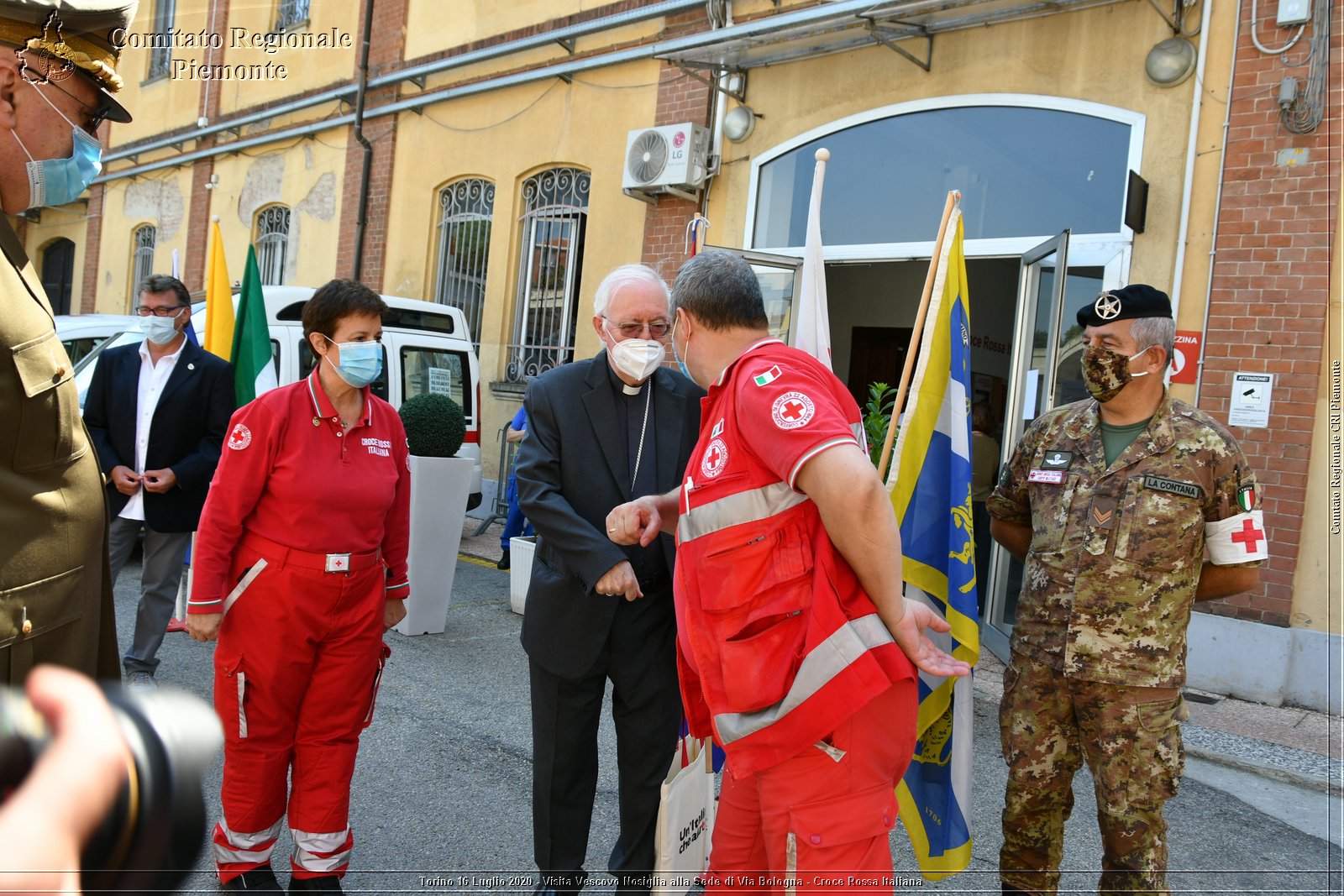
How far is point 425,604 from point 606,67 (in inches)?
274

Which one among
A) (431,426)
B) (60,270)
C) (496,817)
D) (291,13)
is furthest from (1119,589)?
(60,270)

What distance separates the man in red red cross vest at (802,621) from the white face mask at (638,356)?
765 millimetres

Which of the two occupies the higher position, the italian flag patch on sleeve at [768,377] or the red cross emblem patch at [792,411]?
the italian flag patch on sleeve at [768,377]

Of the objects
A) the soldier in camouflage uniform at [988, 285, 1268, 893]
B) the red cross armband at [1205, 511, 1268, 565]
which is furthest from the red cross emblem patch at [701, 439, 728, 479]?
the red cross armband at [1205, 511, 1268, 565]

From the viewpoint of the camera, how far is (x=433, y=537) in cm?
654

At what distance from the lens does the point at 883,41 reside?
314 inches

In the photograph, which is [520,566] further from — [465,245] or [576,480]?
[465,245]

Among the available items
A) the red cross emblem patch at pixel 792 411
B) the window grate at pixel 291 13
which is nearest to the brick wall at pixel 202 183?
the window grate at pixel 291 13

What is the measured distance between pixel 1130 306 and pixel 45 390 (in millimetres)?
2881

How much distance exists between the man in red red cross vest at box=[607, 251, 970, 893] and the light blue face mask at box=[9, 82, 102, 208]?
55.2 inches

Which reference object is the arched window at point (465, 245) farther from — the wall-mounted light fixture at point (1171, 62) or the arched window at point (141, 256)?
the arched window at point (141, 256)

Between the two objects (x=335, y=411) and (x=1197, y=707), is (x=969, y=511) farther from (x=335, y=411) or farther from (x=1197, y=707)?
(x=1197, y=707)

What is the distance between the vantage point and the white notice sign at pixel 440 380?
31.6ft

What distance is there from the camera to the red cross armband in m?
2.79
